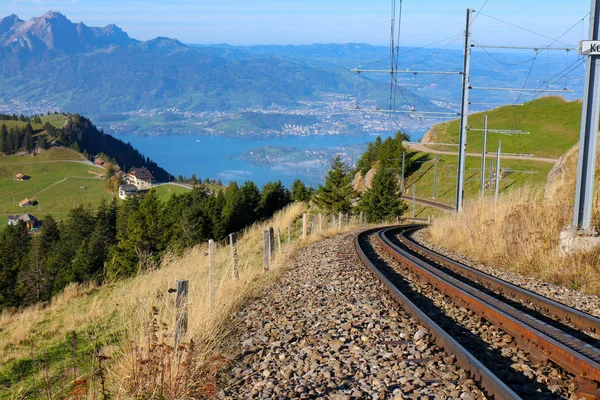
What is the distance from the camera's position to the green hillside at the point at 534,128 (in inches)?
2574

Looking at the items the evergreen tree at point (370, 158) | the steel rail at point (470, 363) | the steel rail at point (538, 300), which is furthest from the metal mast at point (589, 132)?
the evergreen tree at point (370, 158)

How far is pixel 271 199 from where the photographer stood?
2881 inches

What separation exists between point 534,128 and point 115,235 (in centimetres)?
5467

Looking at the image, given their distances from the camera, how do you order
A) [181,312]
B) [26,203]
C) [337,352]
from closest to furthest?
[337,352] < [181,312] < [26,203]

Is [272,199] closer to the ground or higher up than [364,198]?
closer to the ground

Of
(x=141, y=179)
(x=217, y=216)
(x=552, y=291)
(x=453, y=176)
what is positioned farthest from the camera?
(x=141, y=179)

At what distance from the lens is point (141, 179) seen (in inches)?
6673

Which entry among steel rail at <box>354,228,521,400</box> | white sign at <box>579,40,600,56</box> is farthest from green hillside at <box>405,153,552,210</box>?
steel rail at <box>354,228,521,400</box>

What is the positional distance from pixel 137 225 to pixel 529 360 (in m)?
49.3

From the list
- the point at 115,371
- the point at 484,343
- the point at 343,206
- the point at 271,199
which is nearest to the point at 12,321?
the point at 115,371

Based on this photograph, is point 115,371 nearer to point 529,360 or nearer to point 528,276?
point 529,360

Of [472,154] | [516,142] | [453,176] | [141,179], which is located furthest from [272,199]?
[141,179]

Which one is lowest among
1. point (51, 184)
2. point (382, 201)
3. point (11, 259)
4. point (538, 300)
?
point (51, 184)

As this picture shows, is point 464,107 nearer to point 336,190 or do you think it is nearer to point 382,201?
point 336,190
